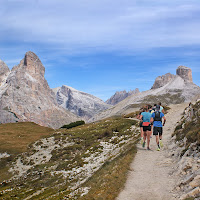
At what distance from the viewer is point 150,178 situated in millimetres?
14180

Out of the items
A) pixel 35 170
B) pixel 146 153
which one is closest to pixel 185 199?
pixel 146 153

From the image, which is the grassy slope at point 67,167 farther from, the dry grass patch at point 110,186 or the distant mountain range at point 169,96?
the distant mountain range at point 169,96

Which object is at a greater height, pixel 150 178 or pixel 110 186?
pixel 150 178

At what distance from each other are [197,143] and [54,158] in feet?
89.5

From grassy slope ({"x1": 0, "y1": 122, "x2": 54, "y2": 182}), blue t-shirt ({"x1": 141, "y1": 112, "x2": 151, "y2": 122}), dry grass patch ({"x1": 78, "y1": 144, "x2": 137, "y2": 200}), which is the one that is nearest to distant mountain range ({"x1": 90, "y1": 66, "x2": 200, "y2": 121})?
grassy slope ({"x1": 0, "y1": 122, "x2": 54, "y2": 182})

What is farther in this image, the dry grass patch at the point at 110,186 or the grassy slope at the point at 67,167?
the grassy slope at the point at 67,167

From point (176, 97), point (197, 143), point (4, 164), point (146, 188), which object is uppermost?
point (176, 97)

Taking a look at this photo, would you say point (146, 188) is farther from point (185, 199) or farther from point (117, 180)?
point (185, 199)

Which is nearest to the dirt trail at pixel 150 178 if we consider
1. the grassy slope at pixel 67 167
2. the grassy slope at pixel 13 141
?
the grassy slope at pixel 67 167

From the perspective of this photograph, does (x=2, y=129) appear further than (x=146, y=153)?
Yes

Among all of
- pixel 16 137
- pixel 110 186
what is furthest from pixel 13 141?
pixel 110 186

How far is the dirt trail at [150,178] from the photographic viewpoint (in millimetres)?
11595

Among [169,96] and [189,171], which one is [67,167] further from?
[169,96]

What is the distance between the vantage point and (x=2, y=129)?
60.4m
